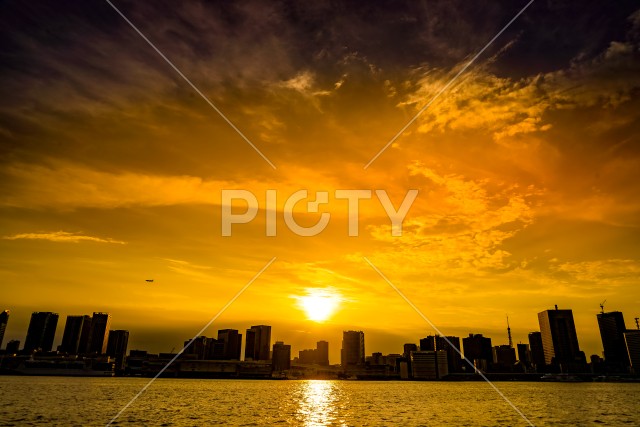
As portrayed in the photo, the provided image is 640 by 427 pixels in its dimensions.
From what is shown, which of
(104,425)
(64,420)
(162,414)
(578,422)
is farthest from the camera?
(162,414)

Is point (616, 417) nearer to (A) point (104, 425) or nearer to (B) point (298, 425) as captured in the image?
(B) point (298, 425)

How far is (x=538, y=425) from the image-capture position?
74.4m

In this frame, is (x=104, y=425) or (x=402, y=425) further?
(x=402, y=425)

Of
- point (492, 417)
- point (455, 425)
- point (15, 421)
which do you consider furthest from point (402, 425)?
point (15, 421)

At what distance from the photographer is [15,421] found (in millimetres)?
69562

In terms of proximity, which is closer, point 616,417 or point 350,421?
point 350,421

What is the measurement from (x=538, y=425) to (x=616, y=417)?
105 feet

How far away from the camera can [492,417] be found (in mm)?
85062

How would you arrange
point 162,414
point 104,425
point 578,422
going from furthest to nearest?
point 162,414, point 578,422, point 104,425

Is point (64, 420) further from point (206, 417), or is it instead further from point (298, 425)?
point (298, 425)

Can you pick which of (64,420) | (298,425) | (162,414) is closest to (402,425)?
(298,425)

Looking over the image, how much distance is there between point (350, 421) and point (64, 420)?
5280 centimetres

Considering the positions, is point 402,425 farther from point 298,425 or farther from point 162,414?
point 162,414

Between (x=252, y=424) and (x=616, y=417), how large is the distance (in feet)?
267
